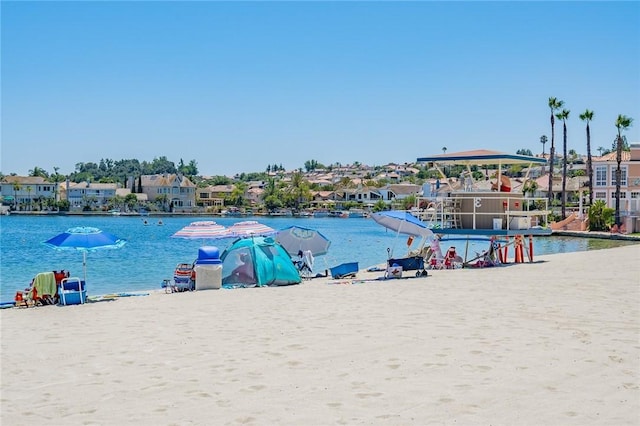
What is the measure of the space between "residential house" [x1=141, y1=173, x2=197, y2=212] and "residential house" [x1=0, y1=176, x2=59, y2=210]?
22950 mm

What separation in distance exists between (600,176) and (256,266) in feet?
188

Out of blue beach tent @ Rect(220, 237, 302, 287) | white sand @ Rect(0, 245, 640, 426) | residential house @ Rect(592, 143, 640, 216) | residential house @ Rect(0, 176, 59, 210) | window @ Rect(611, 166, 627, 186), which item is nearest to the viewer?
white sand @ Rect(0, 245, 640, 426)

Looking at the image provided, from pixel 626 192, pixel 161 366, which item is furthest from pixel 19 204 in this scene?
pixel 161 366

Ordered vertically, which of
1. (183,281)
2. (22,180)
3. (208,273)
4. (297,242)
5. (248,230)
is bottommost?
(183,281)

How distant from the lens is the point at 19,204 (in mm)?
167250

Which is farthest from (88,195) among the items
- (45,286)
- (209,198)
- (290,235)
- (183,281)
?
(45,286)

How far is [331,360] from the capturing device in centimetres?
992

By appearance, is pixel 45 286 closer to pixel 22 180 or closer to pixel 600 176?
pixel 600 176

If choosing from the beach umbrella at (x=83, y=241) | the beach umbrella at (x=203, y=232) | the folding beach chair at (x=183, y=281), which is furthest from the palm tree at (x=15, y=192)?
the beach umbrella at (x=83, y=241)

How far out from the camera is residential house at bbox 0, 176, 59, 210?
6555 inches

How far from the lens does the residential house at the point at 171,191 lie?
169875 millimetres

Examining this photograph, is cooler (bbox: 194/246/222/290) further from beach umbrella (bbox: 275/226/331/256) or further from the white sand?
beach umbrella (bbox: 275/226/331/256)

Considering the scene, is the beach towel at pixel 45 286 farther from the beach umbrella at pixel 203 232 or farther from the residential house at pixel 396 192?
the residential house at pixel 396 192

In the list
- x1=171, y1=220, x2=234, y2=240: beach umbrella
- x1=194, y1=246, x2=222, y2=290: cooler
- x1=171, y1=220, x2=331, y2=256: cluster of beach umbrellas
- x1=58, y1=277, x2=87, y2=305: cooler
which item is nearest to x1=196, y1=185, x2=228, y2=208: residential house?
x1=171, y1=220, x2=331, y2=256: cluster of beach umbrellas
